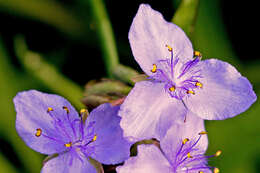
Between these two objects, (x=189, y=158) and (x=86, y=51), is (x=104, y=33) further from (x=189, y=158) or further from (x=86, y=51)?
(x=189, y=158)

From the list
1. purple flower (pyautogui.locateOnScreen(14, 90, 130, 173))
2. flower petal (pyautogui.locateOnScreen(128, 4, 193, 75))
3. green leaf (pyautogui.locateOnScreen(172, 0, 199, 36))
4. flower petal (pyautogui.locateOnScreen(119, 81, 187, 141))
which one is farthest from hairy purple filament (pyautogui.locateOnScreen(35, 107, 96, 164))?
green leaf (pyautogui.locateOnScreen(172, 0, 199, 36))

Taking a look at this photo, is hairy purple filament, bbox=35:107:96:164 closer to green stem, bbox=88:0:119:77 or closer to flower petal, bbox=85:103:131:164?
flower petal, bbox=85:103:131:164

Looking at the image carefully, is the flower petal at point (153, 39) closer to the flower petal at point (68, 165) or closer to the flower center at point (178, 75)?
the flower center at point (178, 75)

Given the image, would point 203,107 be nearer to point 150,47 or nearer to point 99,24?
point 150,47

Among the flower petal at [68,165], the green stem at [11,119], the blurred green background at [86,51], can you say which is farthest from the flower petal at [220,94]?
the green stem at [11,119]

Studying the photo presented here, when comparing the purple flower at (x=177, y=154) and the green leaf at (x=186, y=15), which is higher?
the green leaf at (x=186, y=15)

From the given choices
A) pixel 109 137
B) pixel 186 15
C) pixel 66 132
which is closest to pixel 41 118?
pixel 66 132

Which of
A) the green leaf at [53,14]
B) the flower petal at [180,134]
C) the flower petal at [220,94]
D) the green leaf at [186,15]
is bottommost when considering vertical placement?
the flower petal at [180,134]
